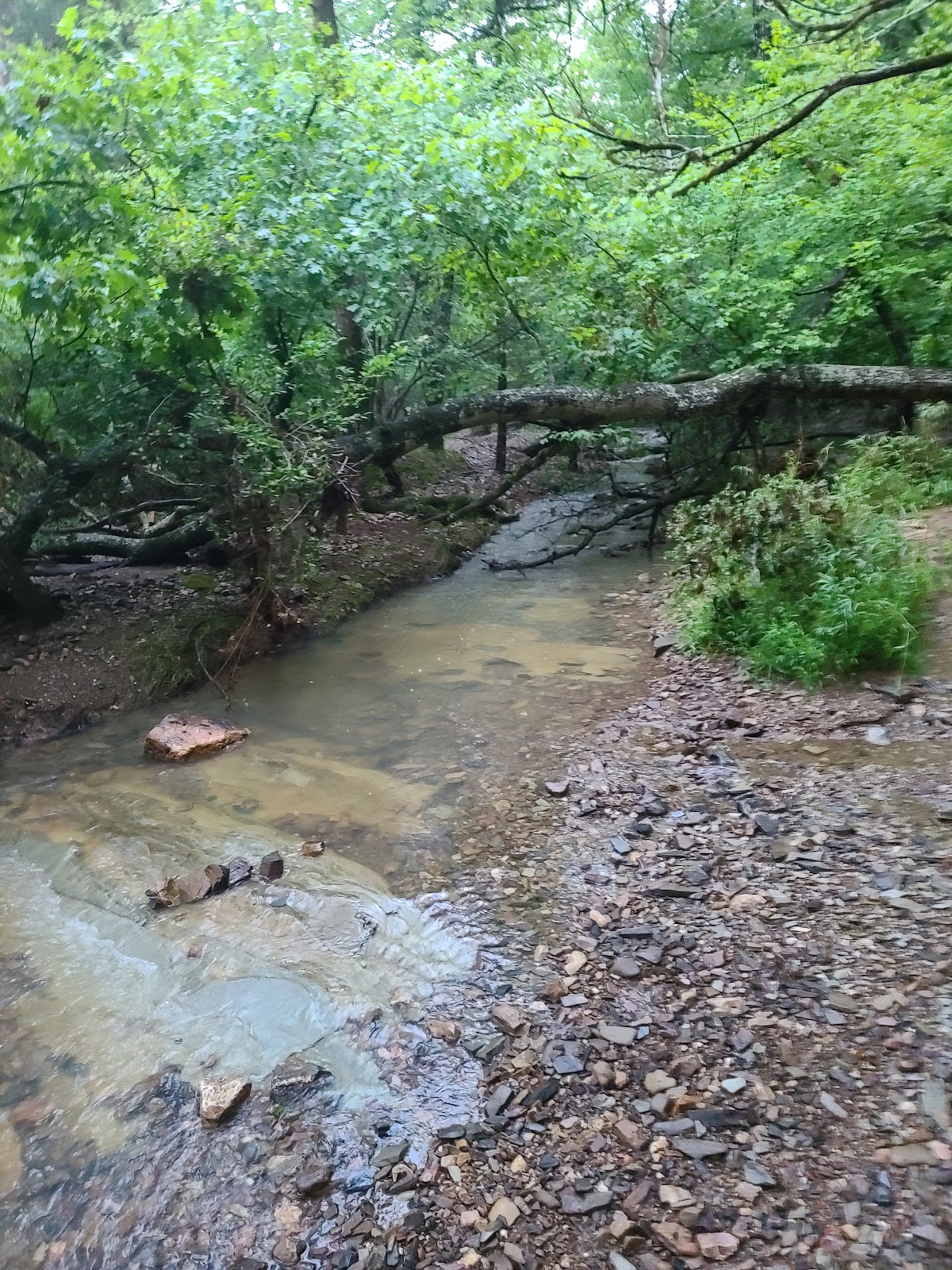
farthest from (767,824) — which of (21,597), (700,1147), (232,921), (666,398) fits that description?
(21,597)

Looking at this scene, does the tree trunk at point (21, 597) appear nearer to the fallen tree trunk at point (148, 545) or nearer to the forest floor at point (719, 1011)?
the fallen tree trunk at point (148, 545)

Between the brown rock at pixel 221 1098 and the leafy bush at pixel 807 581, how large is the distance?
4392 mm

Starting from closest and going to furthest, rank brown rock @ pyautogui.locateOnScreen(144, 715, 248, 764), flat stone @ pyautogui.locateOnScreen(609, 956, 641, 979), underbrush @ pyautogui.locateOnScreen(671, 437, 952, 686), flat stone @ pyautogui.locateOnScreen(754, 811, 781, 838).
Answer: flat stone @ pyautogui.locateOnScreen(609, 956, 641, 979), flat stone @ pyautogui.locateOnScreen(754, 811, 781, 838), underbrush @ pyautogui.locateOnScreen(671, 437, 952, 686), brown rock @ pyautogui.locateOnScreen(144, 715, 248, 764)

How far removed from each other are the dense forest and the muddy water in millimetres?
1877

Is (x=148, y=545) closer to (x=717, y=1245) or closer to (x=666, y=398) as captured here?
(x=666, y=398)

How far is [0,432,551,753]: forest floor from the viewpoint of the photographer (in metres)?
7.33

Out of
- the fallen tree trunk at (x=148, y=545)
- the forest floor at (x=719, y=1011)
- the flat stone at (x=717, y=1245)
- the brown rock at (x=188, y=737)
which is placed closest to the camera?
the flat stone at (x=717, y=1245)

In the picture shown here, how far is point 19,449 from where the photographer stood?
8000 mm

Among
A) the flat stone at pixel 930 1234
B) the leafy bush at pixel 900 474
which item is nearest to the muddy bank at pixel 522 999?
the flat stone at pixel 930 1234

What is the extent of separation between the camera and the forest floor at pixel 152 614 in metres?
7.33

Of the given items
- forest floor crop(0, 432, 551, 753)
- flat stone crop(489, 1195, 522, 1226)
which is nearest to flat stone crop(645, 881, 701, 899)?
flat stone crop(489, 1195, 522, 1226)

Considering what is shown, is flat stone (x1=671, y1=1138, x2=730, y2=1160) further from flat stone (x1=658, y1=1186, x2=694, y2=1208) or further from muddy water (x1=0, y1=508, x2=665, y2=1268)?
muddy water (x1=0, y1=508, x2=665, y2=1268)

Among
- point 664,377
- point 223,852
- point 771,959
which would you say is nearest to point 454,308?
point 664,377

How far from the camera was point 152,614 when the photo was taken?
8719 mm
